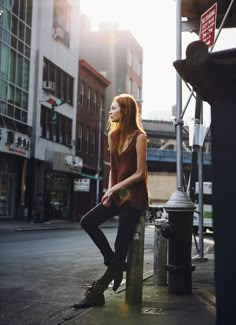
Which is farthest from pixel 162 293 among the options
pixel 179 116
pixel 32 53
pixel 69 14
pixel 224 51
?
pixel 69 14

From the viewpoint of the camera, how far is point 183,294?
5.64m

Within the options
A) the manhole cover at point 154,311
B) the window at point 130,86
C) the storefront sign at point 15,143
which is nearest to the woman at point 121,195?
the manhole cover at point 154,311

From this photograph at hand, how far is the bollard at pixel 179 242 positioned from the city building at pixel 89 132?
33.4 meters

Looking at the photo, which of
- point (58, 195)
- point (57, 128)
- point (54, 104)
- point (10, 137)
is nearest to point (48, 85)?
point (54, 104)

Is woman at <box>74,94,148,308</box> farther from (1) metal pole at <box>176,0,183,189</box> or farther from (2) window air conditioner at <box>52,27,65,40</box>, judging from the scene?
(2) window air conditioner at <box>52,27,65,40</box>

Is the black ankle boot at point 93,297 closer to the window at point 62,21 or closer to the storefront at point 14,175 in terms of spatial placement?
the storefront at point 14,175

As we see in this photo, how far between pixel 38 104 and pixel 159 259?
26.5 meters

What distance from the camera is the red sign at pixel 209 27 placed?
631 cm

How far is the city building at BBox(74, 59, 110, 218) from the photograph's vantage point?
41.0 metres

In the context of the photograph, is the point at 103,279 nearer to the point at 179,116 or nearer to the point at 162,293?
the point at 162,293

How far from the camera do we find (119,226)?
16.0 ft

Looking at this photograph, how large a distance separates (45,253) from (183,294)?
20.8 ft

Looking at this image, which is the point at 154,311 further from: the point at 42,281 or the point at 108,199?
the point at 42,281

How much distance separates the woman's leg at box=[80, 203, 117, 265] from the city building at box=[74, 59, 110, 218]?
33986 millimetres
